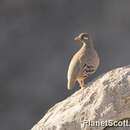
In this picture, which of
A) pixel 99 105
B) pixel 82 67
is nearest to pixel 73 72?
pixel 82 67

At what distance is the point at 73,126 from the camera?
6.50 m

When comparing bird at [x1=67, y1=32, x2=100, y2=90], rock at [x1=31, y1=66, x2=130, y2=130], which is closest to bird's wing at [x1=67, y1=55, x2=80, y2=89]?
bird at [x1=67, y1=32, x2=100, y2=90]

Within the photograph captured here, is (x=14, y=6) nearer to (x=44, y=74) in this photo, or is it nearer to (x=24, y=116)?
(x=44, y=74)

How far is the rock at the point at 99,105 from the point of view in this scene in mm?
6402

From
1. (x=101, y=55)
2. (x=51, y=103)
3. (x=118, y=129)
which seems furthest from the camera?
(x=101, y=55)

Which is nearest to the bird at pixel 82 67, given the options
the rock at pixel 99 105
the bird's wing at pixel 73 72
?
the bird's wing at pixel 73 72

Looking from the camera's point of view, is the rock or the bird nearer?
the rock

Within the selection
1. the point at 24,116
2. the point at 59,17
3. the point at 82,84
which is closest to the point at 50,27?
the point at 59,17

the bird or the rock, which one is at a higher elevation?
the bird

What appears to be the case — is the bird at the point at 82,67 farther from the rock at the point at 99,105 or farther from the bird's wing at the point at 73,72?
the rock at the point at 99,105

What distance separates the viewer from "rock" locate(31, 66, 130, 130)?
6.40 meters

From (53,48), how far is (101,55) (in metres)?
1.11

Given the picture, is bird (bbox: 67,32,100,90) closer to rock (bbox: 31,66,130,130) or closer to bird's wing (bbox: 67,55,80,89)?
bird's wing (bbox: 67,55,80,89)

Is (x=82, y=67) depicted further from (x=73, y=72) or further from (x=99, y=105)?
(x=99, y=105)
